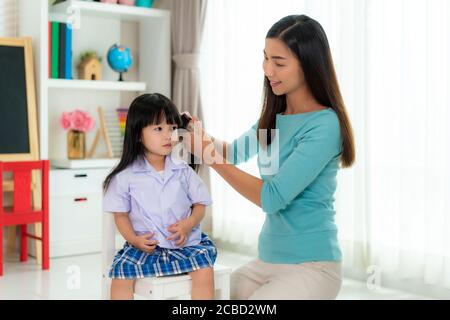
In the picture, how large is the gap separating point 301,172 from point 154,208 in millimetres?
464

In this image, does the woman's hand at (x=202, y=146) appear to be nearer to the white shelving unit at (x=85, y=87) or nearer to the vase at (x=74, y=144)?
the white shelving unit at (x=85, y=87)

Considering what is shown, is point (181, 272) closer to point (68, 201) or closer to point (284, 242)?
point (284, 242)

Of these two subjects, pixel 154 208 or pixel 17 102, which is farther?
pixel 17 102

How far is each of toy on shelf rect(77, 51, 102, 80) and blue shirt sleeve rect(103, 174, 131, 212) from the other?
2.38 meters

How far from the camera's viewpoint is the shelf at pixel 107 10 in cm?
396

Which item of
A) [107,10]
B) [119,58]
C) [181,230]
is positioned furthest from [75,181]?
[181,230]

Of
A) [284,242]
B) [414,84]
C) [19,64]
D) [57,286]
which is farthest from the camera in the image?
[19,64]

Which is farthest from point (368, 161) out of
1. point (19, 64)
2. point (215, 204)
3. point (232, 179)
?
point (19, 64)

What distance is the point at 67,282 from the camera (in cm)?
335

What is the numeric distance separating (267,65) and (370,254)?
1.73 metres

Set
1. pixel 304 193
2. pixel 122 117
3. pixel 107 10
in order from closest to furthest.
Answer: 1. pixel 304 193
2. pixel 107 10
3. pixel 122 117

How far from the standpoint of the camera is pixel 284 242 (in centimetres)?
181

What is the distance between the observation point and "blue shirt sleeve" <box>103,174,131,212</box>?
1901 mm

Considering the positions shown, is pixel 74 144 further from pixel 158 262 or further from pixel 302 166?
pixel 302 166
